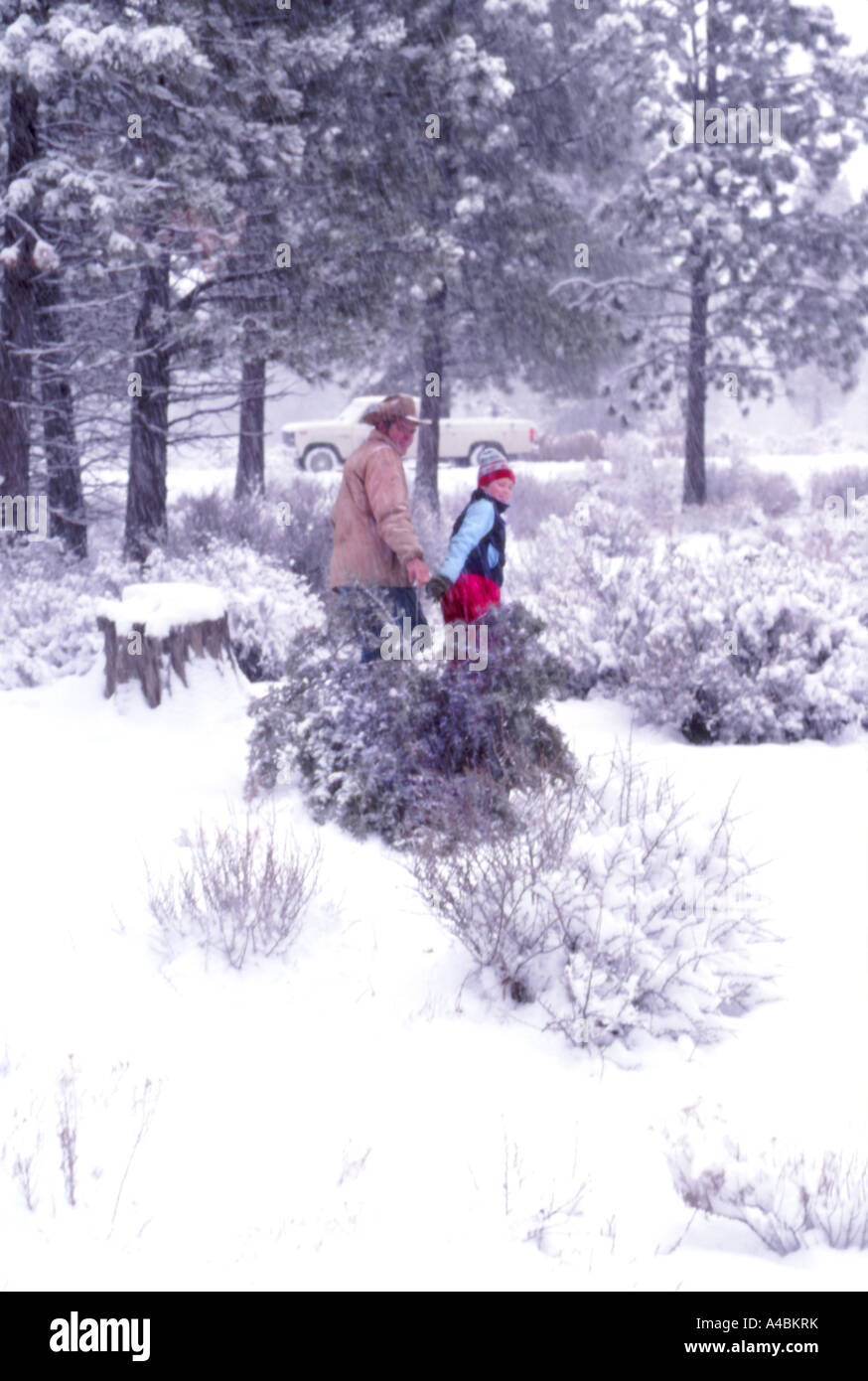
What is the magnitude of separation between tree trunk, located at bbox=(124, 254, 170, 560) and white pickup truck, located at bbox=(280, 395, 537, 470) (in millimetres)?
16661

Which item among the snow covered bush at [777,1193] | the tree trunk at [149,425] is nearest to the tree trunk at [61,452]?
the tree trunk at [149,425]

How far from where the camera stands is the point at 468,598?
601 cm

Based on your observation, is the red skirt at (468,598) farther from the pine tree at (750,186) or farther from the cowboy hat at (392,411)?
the pine tree at (750,186)

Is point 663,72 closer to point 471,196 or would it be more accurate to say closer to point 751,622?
point 471,196

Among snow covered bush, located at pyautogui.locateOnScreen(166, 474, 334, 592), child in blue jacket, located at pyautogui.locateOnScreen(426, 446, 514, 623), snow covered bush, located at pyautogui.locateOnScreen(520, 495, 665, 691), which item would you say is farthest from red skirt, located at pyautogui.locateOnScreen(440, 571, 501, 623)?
snow covered bush, located at pyautogui.locateOnScreen(166, 474, 334, 592)

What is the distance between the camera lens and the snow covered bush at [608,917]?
3.87 m

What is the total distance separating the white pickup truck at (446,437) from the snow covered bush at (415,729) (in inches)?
943

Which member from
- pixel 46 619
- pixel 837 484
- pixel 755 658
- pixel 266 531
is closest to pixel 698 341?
pixel 837 484

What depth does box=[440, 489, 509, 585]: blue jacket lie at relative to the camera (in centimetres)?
581

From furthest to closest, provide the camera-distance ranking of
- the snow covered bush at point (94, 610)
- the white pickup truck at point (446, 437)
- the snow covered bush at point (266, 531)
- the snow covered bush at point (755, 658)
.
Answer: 1. the white pickup truck at point (446, 437)
2. the snow covered bush at point (266, 531)
3. the snow covered bush at point (94, 610)
4. the snow covered bush at point (755, 658)

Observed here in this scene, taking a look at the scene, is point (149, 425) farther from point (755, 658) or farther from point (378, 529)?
point (755, 658)

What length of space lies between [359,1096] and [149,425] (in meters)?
9.63

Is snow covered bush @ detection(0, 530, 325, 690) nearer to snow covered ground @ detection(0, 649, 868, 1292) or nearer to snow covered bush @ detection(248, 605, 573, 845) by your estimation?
snow covered bush @ detection(248, 605, 573, 845)

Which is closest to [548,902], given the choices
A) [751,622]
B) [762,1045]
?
[762,1045]
